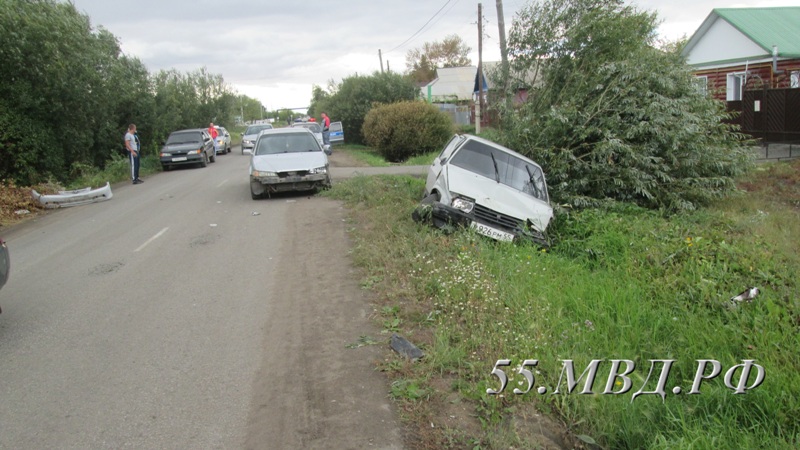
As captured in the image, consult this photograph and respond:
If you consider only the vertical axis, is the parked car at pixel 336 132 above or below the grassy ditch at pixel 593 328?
above

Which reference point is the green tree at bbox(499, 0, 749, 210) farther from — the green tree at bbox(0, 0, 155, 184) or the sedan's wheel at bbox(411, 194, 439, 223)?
the green tree at bbox(0, 0, 155, 184)

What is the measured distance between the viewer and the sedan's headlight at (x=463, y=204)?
29.0 ft

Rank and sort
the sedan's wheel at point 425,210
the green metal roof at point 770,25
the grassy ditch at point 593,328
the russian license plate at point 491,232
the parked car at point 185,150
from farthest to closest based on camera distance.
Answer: the parked car at point 185,150 < the green metal roof at point 770,25 < the sedan's wheel at point 425,210 < the russian license plate at point 491,232 < the grassy ditch at point 593,328

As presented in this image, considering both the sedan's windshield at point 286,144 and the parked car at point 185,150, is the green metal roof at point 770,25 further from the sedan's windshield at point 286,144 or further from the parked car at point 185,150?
the parked car at point 185,150

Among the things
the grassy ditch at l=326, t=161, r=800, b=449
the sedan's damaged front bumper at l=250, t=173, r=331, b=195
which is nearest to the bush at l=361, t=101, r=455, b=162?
the sedan's damaged front bumper at l=250, t=173, r=331, b=195

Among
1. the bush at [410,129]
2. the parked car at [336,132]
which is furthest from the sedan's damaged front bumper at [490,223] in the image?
the parked car at [336,132]

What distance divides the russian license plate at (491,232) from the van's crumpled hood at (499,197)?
34 centimetres

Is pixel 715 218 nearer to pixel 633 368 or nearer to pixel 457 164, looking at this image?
pixel 457 164

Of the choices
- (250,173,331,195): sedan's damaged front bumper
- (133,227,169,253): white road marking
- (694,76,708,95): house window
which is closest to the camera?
(133,227,169,253): white road marking

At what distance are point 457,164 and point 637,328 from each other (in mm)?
5282

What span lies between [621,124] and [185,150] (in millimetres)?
19183

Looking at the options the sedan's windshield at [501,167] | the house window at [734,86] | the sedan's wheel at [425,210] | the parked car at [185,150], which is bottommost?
the sedan's wheel at [425,210]

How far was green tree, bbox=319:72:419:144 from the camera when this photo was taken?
34.5 metres

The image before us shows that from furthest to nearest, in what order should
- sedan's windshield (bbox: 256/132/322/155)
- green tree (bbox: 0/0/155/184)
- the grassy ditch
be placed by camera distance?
green tree (bbox: 0/0/155/184), sedan's windshield (bbox: 256/132/322/155), the grassy ditch
